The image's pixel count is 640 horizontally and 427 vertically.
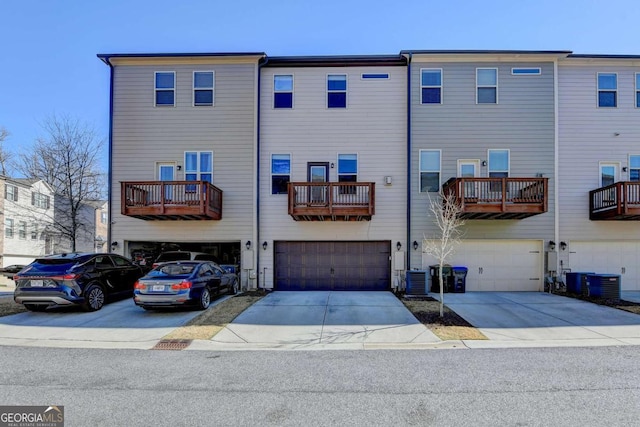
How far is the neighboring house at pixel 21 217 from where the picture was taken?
80.6 ft

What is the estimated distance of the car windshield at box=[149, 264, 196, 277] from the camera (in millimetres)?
8766

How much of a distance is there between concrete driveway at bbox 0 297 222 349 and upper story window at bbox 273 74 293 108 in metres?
8.47

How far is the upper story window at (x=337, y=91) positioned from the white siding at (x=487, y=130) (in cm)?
264

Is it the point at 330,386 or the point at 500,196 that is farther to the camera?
the point at 500,196

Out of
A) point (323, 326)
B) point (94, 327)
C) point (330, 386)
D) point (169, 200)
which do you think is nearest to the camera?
point (330, 386)

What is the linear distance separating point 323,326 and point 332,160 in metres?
7.18

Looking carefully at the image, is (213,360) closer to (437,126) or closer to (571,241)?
(437,126)

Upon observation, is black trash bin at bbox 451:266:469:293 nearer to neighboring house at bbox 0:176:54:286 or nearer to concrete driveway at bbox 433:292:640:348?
→ concrete driveway at bbox 433:292:640:348

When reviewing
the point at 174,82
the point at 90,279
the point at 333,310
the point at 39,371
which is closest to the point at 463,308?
the point at 333,310

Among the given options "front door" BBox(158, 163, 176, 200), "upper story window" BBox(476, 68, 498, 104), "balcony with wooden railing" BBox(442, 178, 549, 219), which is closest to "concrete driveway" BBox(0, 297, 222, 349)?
"front door" BBox(158, 163, 176, 200)

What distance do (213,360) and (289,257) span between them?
7.73m

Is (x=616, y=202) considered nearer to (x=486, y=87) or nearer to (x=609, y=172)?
(x=609, y=172)

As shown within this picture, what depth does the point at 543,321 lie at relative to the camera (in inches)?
324

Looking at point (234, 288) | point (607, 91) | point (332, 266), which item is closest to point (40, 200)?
point (234, 288)
